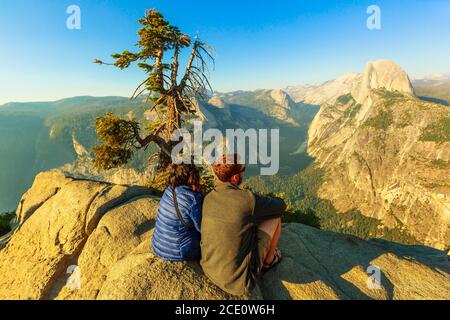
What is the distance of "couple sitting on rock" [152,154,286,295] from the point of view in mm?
6098

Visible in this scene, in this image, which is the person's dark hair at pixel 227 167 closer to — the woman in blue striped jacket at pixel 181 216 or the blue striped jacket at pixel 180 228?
the woman in blue striped jacket at pixel 181 216

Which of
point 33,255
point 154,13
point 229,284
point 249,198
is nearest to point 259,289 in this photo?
point 229,284

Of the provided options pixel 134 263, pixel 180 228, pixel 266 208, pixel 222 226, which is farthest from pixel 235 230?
pixel 134 263

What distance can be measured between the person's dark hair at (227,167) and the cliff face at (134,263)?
2.61 m

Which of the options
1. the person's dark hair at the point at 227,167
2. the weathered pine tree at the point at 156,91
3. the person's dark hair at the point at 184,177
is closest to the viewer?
the person's dark hair at the point at 227,167

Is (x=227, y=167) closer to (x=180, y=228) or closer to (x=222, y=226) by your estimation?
(x=222, y=226)

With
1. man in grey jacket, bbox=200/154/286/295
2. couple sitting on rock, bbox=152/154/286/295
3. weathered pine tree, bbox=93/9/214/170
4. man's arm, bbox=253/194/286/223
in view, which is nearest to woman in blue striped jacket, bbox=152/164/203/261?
couple sitting on rock, bbox=152/154/286/295

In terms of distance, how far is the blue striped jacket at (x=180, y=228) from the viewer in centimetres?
670

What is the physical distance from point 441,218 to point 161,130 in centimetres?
24719

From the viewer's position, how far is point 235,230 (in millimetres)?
6039

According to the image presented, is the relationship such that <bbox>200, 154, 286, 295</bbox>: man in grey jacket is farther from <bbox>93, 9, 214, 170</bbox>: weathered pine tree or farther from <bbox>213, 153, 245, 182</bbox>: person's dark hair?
<bbox>93, 9, 214, 170</bbox>: weathered pine tree

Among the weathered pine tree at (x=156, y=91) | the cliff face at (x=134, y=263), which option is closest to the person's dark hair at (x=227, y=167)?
the cliff face at (x=134, y=263)

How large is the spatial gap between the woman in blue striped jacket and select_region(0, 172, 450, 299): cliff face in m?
0.41

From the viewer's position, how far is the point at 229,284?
6383 mm
